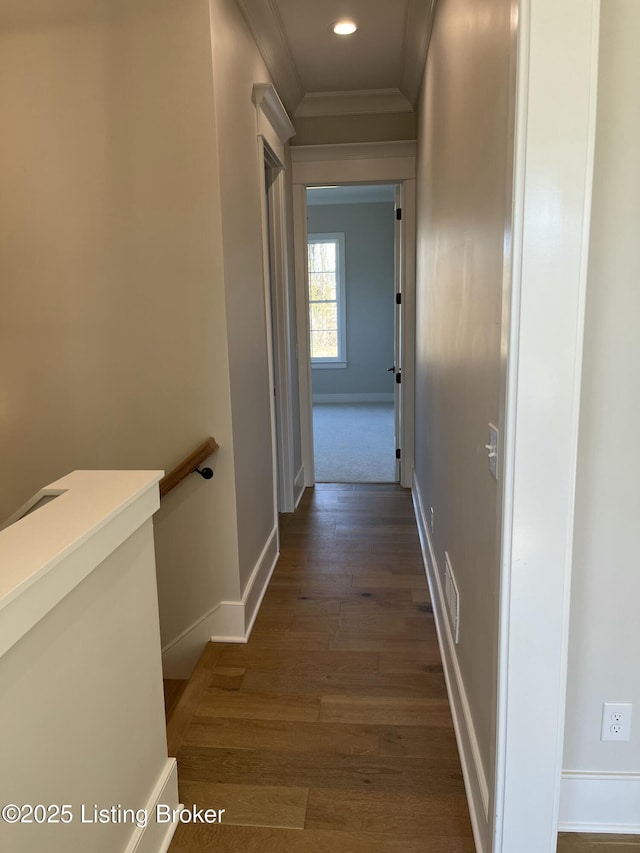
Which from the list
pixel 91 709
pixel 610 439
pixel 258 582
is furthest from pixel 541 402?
pixel 258 582

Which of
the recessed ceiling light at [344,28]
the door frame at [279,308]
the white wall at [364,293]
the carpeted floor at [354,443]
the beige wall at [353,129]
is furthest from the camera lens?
the white wall at [364,293]

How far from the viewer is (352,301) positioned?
28.9ft

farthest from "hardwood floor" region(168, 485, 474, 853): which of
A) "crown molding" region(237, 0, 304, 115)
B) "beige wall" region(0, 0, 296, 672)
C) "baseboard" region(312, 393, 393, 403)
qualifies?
"baseboard" region(312, 393, 393, 403)

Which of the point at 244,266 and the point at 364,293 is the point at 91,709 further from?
the point at 364,293

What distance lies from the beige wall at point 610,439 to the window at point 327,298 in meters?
7.48

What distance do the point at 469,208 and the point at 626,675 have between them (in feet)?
4.44

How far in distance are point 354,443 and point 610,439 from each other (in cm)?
500

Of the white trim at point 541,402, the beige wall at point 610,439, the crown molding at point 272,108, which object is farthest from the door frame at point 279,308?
the white trim at point 541,402

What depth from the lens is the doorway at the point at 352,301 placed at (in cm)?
843

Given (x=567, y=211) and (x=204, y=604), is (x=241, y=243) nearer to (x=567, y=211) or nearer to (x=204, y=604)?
(x=204, y=604)

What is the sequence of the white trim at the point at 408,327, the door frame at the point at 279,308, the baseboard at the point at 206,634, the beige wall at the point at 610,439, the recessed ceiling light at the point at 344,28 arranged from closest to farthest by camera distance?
the beige wall at the point at 610,439 → the baseboard at the point at 206,634 → the recessed ceiling light at the point at 344,28 → the door frame at the point at 279,308 → the white trim at the point at 408,327

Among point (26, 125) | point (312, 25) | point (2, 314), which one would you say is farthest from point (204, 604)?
point (312, 25)

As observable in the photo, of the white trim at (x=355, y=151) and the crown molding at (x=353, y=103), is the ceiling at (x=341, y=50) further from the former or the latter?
the white trim at (x=355, y=151)

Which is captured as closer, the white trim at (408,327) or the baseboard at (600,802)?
the baseboard at (600,802)
